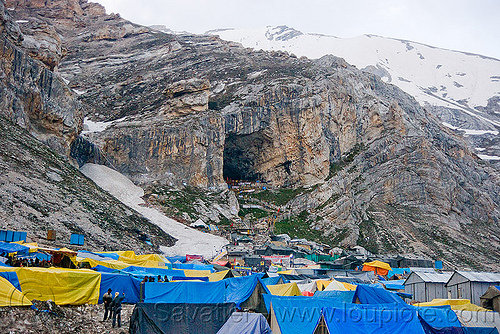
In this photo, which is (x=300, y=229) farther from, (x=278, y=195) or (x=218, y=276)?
(x=218, y=276)

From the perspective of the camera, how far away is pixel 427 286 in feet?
88.3

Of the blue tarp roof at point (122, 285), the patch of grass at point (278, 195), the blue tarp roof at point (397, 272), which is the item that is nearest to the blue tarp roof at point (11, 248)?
the blue tarp roof at point (122, 285)

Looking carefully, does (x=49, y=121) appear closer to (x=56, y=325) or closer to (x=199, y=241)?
(x=199, y=241)

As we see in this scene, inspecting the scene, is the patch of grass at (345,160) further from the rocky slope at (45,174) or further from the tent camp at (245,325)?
the tent camp at (245,325)

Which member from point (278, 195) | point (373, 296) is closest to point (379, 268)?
point (373, 296)

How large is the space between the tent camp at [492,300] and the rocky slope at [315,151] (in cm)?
4258

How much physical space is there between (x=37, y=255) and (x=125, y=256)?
8.02 m

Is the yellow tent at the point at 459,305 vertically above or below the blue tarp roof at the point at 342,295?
above

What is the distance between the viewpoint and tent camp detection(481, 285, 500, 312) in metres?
20.2

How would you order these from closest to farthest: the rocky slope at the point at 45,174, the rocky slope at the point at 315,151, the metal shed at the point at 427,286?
the metal shed at the point at 427,286 → the rocky slope at the point at 45,174 → the rocky slope at the point at 315,151

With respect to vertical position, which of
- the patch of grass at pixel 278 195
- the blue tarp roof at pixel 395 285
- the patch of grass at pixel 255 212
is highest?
the blue tarp roof at pixel 395 285

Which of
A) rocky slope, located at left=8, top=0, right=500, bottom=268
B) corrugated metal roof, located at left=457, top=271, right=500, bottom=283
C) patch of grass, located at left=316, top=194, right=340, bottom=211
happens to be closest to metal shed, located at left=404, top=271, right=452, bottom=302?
corrugated metal roof, located at left=457, top=271, right=500, bottom=283

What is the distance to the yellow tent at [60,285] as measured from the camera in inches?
608

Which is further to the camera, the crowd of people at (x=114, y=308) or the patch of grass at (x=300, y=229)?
the patch of grass at (x=300, y=229)
